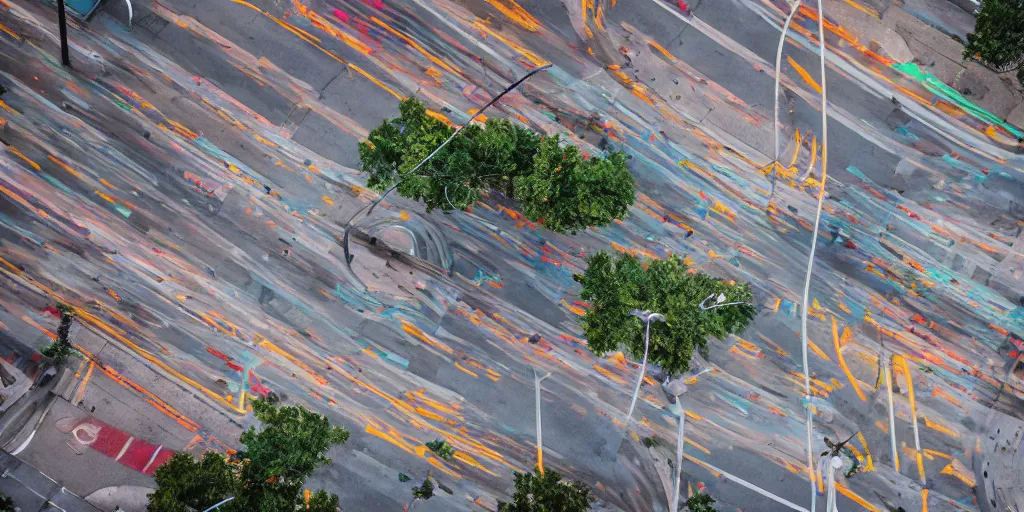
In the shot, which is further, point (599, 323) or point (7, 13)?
point (7, 13)

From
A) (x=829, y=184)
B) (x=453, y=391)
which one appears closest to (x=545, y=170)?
(x=453, y=391)

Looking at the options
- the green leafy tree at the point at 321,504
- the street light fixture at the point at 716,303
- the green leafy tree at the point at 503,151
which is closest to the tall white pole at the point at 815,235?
the street light fixture at the point at 716,303

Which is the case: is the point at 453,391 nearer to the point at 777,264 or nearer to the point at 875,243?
the point at 777,264

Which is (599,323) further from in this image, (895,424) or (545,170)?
(895,424)

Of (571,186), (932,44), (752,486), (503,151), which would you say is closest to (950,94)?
(932,44)

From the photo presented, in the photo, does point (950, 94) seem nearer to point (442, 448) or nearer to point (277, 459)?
point (442, 448)

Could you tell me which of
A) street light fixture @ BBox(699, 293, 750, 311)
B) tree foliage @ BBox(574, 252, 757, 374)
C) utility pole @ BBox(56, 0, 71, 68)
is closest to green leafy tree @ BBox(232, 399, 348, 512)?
tree foliage @ BBox(574, 252, 757, 374)

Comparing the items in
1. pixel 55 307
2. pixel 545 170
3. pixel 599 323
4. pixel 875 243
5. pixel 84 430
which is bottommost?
pixel 84 430

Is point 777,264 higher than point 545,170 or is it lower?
higher

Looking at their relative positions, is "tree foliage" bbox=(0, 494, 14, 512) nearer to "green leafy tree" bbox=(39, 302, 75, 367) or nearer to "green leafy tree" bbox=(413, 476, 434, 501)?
"green leafy tree" bbox=(39, 302, 75, 367)
